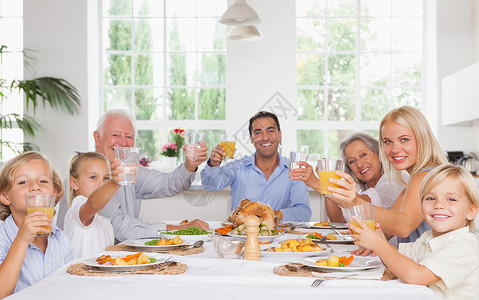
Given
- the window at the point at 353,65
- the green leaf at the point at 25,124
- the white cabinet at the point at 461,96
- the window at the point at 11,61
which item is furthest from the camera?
the window at the point at 353,65

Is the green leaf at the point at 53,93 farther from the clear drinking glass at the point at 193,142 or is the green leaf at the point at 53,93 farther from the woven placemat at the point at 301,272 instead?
the woven placemat at the point at 301,272

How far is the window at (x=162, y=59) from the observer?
662 centimetres

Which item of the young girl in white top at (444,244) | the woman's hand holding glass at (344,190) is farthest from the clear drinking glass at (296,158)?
the young girl in white top at (444,244)

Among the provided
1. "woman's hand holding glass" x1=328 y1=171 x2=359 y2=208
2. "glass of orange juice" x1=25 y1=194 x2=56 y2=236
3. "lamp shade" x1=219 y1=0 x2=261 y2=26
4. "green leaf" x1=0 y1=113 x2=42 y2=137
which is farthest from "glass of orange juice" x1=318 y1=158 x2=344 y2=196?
"green leaf" x1=0 y1=113 x2=42 y2=137

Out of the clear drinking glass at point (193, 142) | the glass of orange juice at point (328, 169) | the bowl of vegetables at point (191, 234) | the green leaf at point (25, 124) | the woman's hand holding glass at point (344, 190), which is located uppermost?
the green leaf at point (25, 124)

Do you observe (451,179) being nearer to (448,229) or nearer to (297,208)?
(448,229)

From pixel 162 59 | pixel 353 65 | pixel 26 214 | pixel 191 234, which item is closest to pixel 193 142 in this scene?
pixel 191 234

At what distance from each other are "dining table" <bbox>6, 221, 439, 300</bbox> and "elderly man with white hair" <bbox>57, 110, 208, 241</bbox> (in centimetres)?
111

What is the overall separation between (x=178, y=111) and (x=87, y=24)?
1391 mm

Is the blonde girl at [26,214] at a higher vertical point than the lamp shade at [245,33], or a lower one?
lower

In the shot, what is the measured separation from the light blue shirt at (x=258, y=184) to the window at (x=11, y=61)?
3.49 meters

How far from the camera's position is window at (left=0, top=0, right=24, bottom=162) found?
6.45m

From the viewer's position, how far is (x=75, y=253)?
7.28ft

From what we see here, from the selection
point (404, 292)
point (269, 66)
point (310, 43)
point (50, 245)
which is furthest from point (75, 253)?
point (310, 43)
